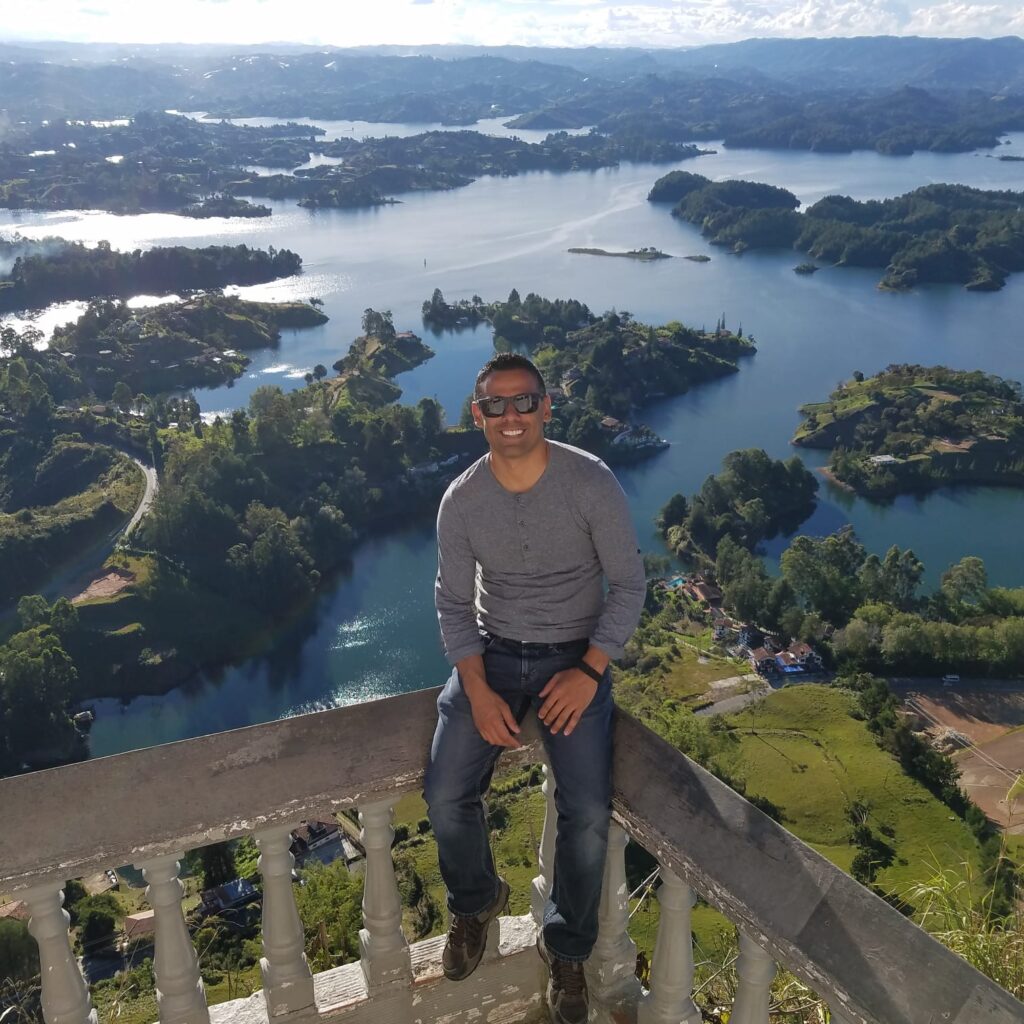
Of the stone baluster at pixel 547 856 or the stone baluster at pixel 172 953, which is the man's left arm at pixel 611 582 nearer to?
the stone baluster at pixel 547 856

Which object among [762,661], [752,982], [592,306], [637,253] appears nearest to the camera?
[752,982]

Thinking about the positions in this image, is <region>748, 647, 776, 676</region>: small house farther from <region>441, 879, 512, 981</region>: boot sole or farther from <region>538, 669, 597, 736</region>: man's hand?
<region>538, 669, 597, 736</region>: man's hand

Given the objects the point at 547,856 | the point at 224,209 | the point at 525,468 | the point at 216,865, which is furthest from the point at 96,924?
the point at 224,209

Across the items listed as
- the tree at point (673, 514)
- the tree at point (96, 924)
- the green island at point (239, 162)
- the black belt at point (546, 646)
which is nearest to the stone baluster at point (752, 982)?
the black belt at point (546, 646)

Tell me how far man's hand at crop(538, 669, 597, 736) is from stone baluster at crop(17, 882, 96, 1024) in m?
0.79

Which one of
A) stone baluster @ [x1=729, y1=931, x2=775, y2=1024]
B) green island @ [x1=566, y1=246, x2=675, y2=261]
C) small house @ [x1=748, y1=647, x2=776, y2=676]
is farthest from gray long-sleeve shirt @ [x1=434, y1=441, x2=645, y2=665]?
green island @ [x1=566, y1=246, x2=675, y2=261]

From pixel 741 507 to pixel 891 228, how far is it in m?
39.8

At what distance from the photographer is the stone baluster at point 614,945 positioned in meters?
1.61

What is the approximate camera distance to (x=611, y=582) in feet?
5.45

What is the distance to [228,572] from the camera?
21.9 metres

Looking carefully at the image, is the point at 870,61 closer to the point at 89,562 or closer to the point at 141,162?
the point at 141,162

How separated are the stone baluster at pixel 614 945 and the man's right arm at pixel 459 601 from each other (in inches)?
11.0

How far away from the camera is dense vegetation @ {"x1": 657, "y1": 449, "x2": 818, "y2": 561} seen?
24.8 m

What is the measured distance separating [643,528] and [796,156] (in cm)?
8311
